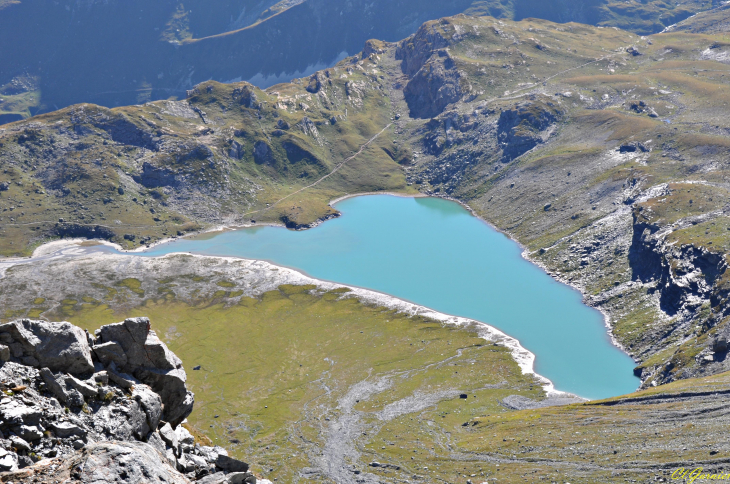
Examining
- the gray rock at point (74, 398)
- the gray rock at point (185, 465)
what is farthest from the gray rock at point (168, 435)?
the gray rock at point (74, 398)

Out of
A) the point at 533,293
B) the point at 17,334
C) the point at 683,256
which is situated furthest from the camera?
the point at 533,293

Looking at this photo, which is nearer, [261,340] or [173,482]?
[173,482]

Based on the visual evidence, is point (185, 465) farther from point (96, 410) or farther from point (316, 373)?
point (316, 373)

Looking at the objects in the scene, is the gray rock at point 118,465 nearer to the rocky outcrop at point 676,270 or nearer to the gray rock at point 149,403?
the gray rock at point 149,403

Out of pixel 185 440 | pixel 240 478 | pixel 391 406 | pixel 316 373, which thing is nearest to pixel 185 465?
pixel 185 440

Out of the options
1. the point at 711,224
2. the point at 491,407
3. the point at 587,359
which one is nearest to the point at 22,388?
the point at 491,407

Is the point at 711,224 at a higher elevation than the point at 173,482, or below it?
higher

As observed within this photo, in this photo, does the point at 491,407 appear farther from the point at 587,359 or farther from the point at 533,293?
the point at 533,293

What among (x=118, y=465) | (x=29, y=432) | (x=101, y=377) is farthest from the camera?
(x=101, y=377)
